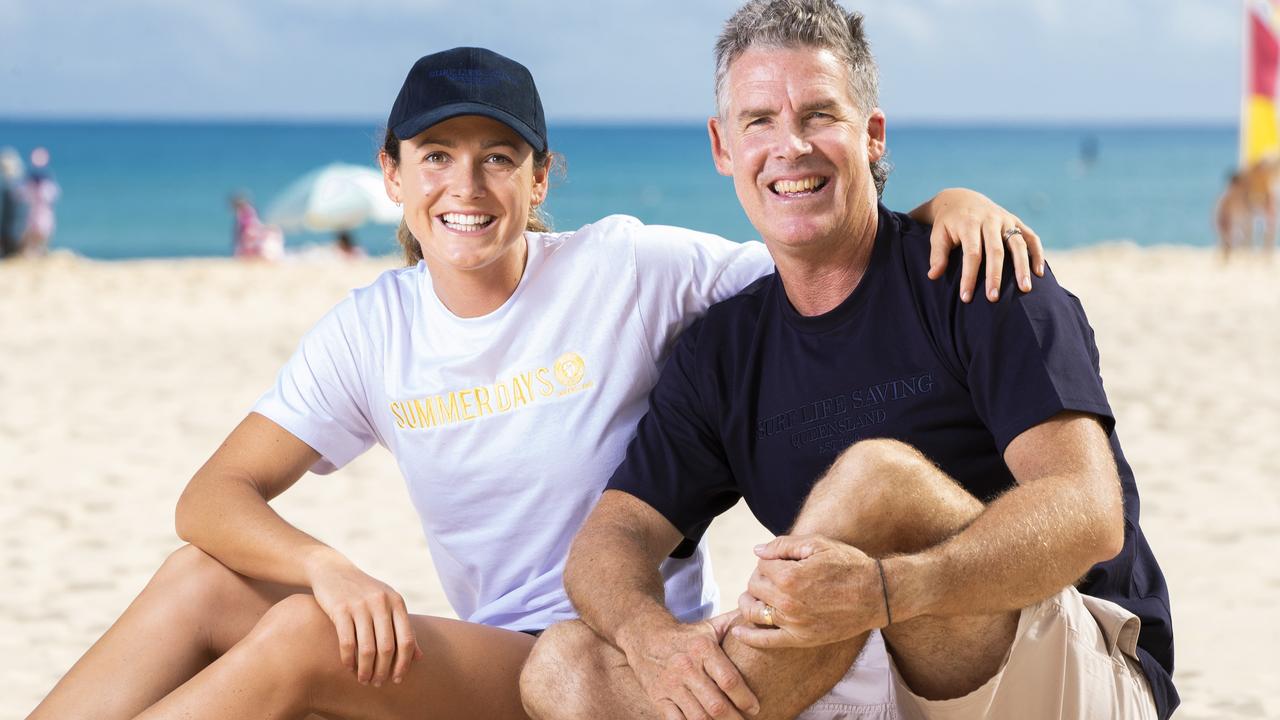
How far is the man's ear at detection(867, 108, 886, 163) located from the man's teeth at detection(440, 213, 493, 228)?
29.7 inches

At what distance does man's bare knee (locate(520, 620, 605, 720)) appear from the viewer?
2.25 metres

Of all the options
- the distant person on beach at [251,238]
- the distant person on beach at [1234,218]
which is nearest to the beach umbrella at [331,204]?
the distant person on beach at [251,238]

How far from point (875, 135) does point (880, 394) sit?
56 cm

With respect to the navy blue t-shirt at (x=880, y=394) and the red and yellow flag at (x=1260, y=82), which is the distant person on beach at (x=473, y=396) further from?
the red and yellow flag at (x=1260, y=82)

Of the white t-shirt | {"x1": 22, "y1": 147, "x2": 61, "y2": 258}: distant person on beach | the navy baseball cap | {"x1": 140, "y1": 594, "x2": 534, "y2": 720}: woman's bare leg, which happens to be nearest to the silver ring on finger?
{"x1": 140, "y1": 594, "x2": 534, "y2": 720}: woman's bare leg

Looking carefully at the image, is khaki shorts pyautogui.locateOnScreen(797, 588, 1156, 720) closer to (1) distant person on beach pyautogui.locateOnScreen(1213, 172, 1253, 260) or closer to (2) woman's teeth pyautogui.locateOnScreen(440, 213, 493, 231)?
(2) woman's teeth pyautogui.locateOnScreen(440, 213, 493, 231)

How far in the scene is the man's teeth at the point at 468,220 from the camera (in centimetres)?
267

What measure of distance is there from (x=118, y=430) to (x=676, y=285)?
494cm

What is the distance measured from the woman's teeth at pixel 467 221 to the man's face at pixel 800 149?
0.52 metres

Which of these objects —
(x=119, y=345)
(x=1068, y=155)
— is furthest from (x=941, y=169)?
(x=119, y=345)

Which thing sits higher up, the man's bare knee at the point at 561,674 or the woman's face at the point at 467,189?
the woman's face at the point at 467,189

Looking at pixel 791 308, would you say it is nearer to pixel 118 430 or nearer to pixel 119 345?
pixel 118 430

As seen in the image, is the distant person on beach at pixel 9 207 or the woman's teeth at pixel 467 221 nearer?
the woman's teeth at pixel 467 221

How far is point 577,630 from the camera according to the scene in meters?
2.35
